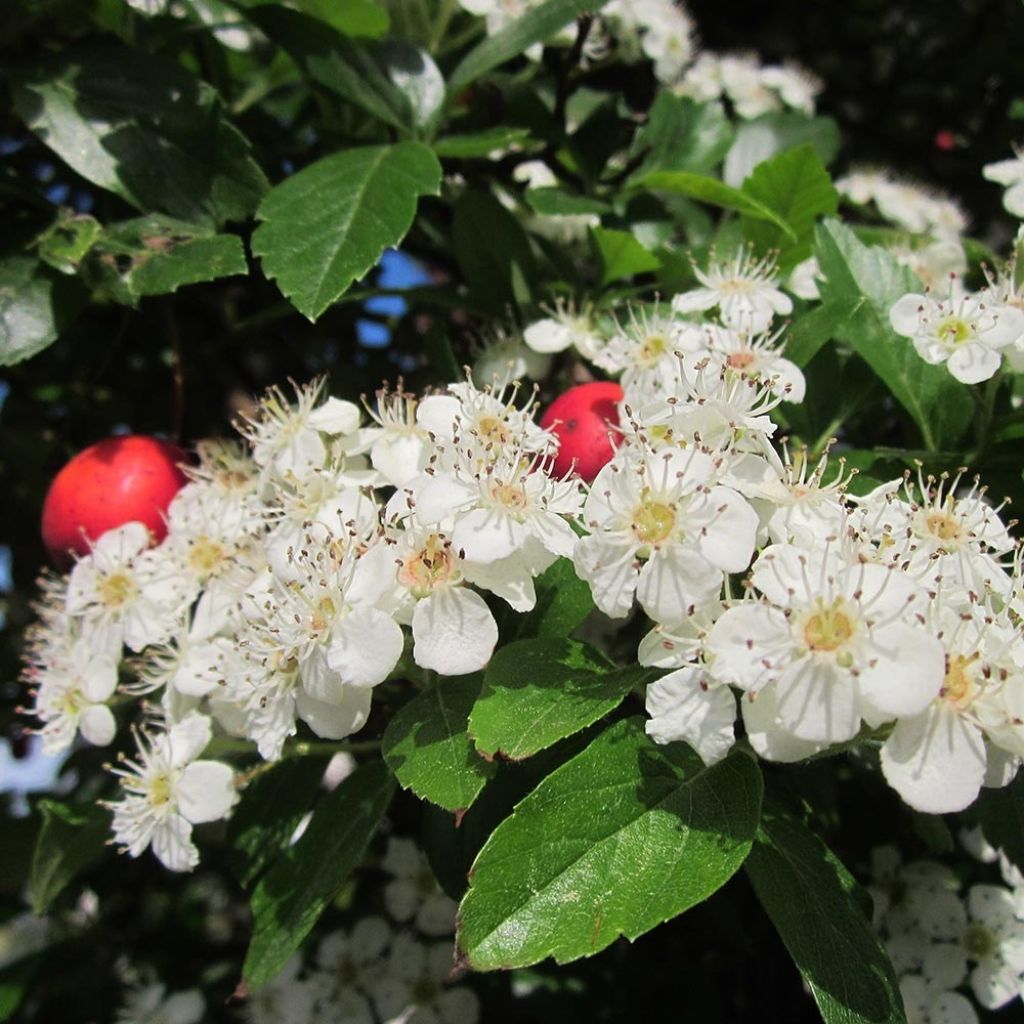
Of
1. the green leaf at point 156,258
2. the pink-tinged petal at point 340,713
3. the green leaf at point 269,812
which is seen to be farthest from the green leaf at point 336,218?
the green leaf at point 269,812

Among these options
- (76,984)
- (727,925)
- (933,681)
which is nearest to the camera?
(933,681)

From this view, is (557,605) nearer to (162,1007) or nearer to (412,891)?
(412,891)

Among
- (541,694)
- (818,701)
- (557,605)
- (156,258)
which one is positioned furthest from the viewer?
(156,258)

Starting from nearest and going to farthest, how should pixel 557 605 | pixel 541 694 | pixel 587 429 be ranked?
pixel 541 694, pixel 557 605, pixel 587 429

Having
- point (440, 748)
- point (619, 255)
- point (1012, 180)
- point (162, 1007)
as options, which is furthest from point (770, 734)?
point (162, 1007)

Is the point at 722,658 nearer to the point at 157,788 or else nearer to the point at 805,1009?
the point at 157,788

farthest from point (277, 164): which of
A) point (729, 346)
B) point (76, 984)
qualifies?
point (76, 984)

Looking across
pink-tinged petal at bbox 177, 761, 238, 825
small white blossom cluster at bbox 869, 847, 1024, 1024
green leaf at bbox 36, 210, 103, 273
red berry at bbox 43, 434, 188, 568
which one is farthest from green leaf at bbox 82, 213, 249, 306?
small white blossom cluster at bbox 869, 847, 1024, 1024
